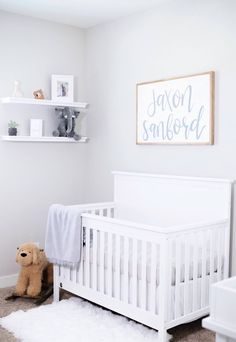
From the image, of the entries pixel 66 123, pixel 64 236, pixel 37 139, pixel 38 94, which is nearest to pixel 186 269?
pixel 64 236

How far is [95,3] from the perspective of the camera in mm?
3490

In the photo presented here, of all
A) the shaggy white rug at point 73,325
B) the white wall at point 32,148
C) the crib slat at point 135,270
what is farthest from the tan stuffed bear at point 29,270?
the crib slat at point 135,270

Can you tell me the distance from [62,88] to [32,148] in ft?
1.91

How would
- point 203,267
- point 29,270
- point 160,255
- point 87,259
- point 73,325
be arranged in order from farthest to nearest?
point 29,270
point 87,259
point 73,325
point 203,267
point 160,255

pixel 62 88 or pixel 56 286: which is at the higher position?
pixel 62 88

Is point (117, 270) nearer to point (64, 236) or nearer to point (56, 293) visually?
point (64, 236)

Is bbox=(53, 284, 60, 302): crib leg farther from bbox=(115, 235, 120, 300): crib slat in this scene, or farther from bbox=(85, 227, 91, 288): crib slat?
bbox=(115, 235, 120, 300): crib slat

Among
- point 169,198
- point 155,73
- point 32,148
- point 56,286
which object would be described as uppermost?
point 155,73

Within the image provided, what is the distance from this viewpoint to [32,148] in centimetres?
391

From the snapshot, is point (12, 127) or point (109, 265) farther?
point (12, 127)

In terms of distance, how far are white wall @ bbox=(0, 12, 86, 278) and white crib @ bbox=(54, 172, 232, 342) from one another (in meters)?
0.62

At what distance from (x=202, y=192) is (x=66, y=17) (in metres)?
1.89

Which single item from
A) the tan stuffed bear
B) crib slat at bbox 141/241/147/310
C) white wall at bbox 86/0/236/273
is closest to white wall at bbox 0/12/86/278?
white wall at bbox 86/0/236/273

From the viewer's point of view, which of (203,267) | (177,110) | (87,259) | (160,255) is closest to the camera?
(160,255)
